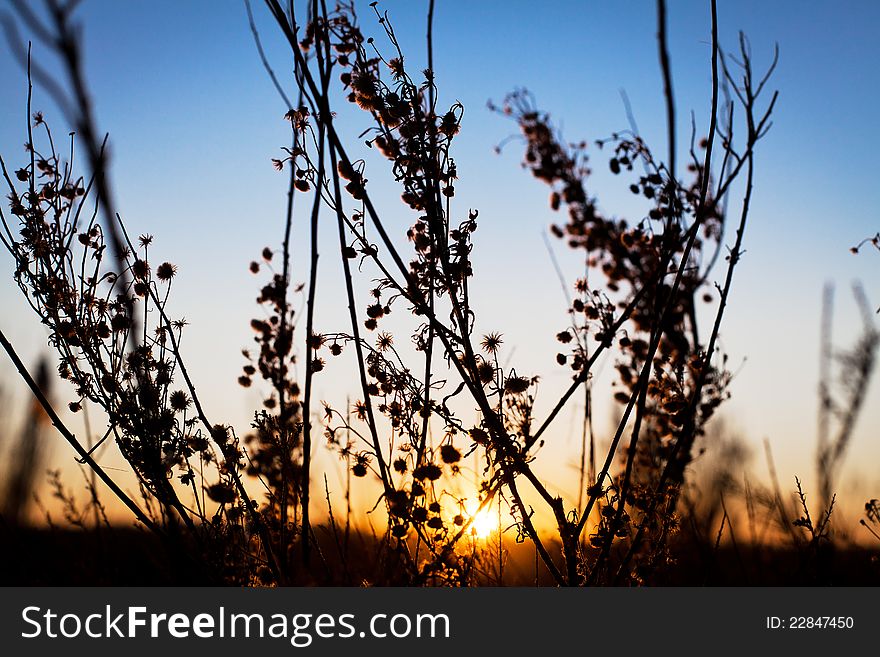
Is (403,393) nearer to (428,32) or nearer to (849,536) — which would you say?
(428,32)

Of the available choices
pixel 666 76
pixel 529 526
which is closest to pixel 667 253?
pixel 666 76

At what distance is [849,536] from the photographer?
4.12 meters

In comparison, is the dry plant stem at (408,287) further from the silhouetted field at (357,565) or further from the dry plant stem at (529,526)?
the silhouetted field at (357,565)

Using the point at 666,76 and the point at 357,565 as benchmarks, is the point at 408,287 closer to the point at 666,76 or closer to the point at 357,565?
the point at 666,76

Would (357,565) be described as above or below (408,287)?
below

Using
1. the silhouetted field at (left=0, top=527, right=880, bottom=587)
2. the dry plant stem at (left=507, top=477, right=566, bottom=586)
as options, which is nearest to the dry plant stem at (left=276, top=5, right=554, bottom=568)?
the dry plant stem at (left=507, top=477, right=566, bottom=586)

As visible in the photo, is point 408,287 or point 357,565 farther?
point 357,565

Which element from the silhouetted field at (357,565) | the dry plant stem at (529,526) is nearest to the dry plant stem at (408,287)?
the dry plant stem at (529,526)

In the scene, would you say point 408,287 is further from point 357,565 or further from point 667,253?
point 357,565

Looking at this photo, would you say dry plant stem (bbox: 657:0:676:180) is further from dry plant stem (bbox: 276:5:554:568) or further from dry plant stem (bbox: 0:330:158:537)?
dry plant stem (bbox: 0:330:158:537)

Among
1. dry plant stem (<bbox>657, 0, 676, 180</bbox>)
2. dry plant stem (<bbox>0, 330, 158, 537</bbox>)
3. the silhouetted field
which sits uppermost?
dry plant stem (<bbox>657, 0, 676, 180</bbox>)

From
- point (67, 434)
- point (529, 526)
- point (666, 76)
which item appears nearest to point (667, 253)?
point (666, 76)

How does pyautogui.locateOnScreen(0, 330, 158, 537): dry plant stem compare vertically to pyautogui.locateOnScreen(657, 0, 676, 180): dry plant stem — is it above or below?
below

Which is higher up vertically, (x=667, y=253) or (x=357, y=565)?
(x=667, y=253)
